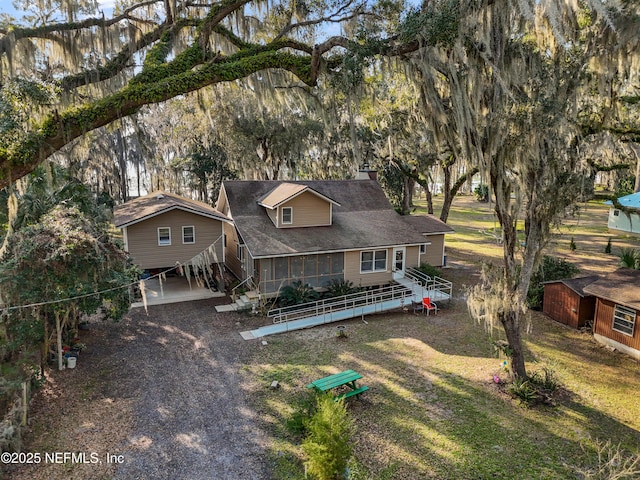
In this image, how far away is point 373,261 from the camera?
18188 millimetres

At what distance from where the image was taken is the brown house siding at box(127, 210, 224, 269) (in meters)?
16.8

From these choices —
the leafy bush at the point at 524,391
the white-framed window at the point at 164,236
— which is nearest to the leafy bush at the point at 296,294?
the white-framed window at the point at 164,236

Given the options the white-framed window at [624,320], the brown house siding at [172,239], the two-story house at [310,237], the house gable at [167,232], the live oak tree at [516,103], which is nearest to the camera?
the live oak tree at [516,103]

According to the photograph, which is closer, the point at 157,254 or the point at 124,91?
the point at 124,91

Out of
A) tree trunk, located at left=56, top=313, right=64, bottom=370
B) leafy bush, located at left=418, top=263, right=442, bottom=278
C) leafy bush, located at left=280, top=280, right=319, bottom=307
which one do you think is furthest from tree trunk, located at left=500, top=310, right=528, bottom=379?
tree trunk, located at left=56, top=313, right=64, bottom=370

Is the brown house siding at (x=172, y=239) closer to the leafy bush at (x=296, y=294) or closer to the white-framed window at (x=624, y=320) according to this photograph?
the leafy bush at (x=296, y=294)

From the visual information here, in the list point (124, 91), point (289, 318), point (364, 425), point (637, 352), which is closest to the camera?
point (124, 91)

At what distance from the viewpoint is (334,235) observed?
17906 mm

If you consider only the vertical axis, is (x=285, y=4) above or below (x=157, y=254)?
above

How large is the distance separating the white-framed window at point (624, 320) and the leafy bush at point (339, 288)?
9.19m

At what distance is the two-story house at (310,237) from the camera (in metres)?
16.5

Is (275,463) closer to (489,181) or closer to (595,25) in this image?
(489,181)

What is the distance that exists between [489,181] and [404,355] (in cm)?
606

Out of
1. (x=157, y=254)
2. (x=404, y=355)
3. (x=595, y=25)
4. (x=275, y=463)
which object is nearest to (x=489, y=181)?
(x=595, y=25)
